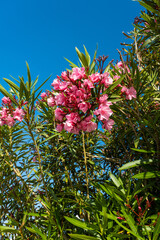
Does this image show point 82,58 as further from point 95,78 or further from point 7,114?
point 7,114

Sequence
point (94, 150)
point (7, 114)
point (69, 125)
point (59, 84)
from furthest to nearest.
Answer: point (94, 150) → point (7, 114) → point (59, 84) → point (69, 125)

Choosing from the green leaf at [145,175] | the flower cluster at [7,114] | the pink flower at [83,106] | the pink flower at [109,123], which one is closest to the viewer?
the green leaf at [145,175]

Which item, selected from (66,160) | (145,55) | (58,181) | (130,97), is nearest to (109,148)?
(66,160)

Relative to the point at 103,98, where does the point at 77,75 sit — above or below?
above

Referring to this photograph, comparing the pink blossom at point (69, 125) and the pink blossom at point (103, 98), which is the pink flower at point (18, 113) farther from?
the pink blossom at point (103, 98)

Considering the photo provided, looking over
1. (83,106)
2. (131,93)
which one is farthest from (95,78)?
(131,93)

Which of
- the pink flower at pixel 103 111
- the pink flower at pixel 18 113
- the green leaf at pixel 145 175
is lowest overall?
the green leaf at pixel 145 175

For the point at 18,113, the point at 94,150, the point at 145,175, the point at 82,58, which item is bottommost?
the point at 145,175

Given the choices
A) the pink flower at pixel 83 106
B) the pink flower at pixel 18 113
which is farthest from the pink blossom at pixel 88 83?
the pink flower at pixel 18 113

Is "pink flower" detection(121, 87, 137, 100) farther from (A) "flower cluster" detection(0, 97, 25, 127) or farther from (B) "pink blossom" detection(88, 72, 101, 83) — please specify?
(A) "flower cluster" detection(0, 97, 25, 127)

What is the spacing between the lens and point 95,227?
1.16 m

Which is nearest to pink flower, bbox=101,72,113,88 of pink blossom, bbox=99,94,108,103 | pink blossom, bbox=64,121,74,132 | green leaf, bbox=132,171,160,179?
pink blossom, bbox=99,94,108,103

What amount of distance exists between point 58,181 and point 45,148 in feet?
1.21

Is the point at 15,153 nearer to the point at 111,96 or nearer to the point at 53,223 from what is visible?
the point at 53,223
